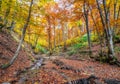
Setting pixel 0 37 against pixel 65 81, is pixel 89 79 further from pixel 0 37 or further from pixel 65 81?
pixel 0 37

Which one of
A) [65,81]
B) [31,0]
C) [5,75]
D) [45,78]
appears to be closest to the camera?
[65,81]

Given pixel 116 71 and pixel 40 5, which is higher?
pixel 40 5

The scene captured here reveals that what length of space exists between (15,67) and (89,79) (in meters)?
5.47

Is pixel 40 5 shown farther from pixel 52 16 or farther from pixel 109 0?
pixel 52 16

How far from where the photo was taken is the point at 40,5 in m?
12.2

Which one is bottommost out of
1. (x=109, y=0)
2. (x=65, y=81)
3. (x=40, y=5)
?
(x=65, y=81)

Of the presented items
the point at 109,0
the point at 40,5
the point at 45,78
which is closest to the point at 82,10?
the point at 109,0

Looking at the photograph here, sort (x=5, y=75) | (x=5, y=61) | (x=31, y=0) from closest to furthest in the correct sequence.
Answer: (x=5, y=75)
(x=31, y=0)
(x=5, y=61)

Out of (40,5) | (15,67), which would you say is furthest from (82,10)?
(15,67)

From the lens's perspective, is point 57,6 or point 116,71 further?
point 57,6

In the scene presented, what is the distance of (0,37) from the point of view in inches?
633

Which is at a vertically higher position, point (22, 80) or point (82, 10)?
point (82, 10)

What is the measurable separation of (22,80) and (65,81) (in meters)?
2.32

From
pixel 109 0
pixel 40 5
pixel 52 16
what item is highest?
pixel 52 16
